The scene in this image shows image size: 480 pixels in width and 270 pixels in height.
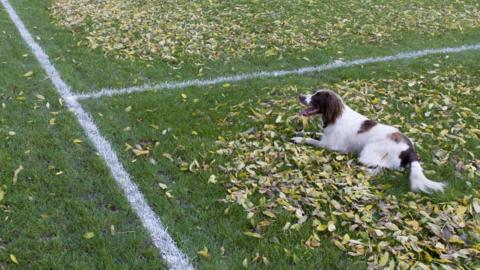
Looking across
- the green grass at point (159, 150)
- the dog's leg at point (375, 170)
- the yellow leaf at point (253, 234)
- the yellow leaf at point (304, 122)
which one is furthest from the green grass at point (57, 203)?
the yellow leaf at point (304, 122)

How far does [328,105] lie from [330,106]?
24 millimetres

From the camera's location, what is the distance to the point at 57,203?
467 centimetres

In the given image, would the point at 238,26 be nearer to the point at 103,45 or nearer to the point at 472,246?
the point at 103,45

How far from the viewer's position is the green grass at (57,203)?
4.02 metres

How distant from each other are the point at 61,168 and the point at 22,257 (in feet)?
4.60

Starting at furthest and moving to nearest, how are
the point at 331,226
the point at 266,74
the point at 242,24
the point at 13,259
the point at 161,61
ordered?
the point at 242,24 → the point at 161,61 → the point at 266,74 → the point at 331,226 → the point at 13,259

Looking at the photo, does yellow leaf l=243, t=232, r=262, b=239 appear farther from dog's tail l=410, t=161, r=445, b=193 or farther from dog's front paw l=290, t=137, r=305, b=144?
dog's front paw l=290, t=137, r=305, b=144

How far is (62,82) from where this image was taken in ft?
24.6

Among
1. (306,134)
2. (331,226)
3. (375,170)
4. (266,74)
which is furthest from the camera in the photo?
(266,74)

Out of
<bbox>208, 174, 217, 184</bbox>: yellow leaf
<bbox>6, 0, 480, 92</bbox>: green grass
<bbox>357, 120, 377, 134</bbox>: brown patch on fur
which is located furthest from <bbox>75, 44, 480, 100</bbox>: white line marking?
<bbox>357, 120, 377, 134</bbox>: brown patch on fur

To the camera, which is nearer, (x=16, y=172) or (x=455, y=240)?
(x=455, y=240)

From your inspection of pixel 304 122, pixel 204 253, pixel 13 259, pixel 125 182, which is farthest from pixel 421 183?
pixel 13 259

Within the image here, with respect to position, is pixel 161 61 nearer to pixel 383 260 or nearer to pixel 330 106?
pixel 330 106

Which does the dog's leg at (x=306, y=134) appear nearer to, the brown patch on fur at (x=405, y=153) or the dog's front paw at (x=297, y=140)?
the dog's front paw at (x=297, y=140)
